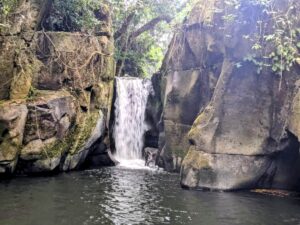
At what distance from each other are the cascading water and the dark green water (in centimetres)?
666

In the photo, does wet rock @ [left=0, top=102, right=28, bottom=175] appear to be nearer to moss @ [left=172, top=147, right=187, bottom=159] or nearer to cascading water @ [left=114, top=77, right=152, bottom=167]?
moss @ [left=172, top=147, right=187, bottom=159]

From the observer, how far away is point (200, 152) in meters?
12.7

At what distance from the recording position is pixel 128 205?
1058 cm

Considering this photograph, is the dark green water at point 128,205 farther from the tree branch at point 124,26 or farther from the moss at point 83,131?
the tree branch at point 124,26

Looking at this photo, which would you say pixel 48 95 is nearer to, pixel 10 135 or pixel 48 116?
pixel 48 116

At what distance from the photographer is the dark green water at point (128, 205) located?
933cm

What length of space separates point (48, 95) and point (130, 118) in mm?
6288

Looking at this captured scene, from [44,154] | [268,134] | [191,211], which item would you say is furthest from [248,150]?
[44,154]

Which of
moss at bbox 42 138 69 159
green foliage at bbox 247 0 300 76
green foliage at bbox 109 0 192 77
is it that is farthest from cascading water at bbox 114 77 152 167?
green foliage at bbox 247 0 300 76

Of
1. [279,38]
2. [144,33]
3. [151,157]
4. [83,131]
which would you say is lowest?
[151,157]

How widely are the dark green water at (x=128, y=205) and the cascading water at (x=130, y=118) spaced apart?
21.9 ft

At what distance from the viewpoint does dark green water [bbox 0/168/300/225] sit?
933 cm

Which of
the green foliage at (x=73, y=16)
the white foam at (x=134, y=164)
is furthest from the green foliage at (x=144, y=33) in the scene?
the white foam at (x=134, y=164)

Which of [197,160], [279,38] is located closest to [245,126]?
[197,160]
